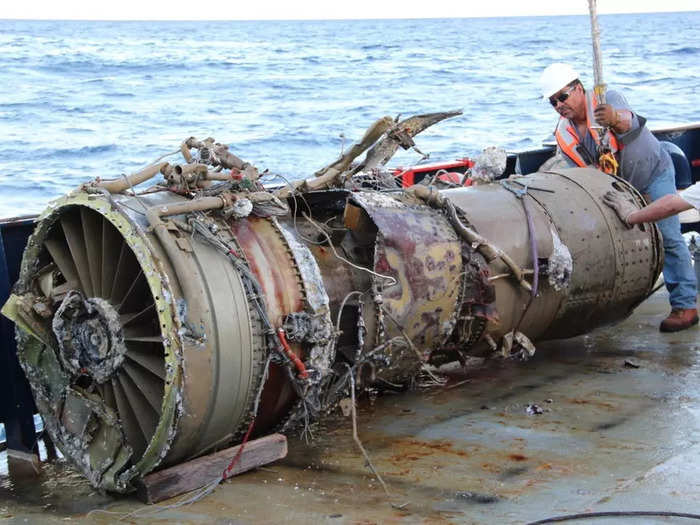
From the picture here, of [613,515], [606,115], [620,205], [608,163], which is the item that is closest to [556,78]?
[606,115]

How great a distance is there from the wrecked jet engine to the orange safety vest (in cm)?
123

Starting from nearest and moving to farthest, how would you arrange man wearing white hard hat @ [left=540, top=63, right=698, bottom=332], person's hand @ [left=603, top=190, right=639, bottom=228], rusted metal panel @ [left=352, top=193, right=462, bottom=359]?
1. rusted metal panel @ [left=352, top=193, right=462, bottom=359]
2. person's hand @ [left=603, top=190, right=639, bottom=228]
3. man wearing white hard hat @ [left=540, top=63, right=698, bottom=332]

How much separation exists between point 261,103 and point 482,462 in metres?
21.0

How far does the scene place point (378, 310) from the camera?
424 centimetres

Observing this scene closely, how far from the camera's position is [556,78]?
5.81 meters

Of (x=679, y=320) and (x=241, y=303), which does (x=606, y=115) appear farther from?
(x=241, y=303)

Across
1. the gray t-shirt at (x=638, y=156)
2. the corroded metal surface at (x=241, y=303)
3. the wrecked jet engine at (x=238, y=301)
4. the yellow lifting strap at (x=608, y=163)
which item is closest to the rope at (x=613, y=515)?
the corroded metal surface at (x=241, y=303)

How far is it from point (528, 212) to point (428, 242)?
0.76m

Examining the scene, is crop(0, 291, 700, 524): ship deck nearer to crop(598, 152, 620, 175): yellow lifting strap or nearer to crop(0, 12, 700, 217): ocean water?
crop(598, 152, 620, 175): yellow lifting strap

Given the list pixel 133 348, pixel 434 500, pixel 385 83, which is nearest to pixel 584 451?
pixel 434 500

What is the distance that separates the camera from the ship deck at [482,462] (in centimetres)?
362

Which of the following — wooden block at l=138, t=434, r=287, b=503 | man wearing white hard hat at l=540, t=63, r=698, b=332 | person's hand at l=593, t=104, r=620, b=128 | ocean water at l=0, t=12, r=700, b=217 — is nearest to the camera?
wooden block at l=138, t=434, r=287, b=503

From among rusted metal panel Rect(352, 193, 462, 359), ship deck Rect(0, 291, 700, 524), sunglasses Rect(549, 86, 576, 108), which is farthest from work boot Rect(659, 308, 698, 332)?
rusted metal panel Rect(352, 193, 462, 359)

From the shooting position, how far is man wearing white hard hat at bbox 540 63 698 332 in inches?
230
